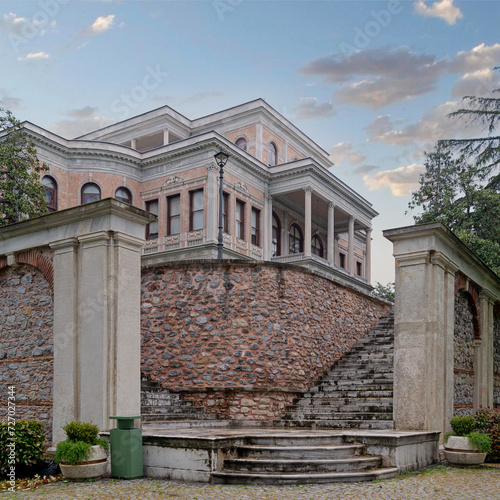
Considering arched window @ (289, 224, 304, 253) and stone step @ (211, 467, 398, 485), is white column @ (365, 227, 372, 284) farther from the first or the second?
stone step @ (211, 467, 398, 485)

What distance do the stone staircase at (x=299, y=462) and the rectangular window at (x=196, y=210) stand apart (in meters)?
19.5

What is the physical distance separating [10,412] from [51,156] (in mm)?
20353

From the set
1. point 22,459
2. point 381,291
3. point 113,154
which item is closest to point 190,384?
point 22,459

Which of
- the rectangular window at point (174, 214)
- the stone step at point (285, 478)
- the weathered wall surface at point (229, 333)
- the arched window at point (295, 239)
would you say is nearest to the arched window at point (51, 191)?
the rectangular window at point (174, 214)

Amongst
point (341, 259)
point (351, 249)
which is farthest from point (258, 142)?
point (341, 259)

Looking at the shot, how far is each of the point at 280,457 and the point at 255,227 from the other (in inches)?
902

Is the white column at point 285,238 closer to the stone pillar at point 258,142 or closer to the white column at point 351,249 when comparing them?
the white column at point 351,249

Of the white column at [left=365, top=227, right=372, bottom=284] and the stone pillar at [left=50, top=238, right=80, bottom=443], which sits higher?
the white column at [left=365, top=227, right=372, bottom=284]

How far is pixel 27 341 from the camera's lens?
10742 mm

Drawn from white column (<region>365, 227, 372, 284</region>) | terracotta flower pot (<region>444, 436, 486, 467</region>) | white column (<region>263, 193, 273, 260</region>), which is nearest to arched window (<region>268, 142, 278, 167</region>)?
white column (<region>263, 193, 273, 260</region>)

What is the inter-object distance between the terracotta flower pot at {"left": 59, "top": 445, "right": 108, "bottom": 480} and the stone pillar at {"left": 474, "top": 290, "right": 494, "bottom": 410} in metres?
8.26

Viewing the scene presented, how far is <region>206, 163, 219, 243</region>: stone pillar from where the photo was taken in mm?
→ 27248

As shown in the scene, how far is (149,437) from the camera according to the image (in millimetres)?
8883

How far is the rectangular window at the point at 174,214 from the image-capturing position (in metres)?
29.0
